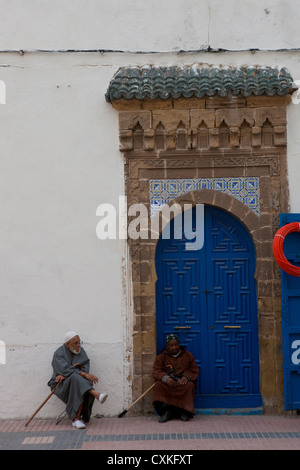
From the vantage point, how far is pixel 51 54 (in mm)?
7332

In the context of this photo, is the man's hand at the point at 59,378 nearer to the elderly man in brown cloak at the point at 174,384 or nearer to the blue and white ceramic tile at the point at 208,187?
the elderly man in brown cloak at the point at 174,384

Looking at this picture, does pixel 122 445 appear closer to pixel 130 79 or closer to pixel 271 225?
pixel 271 225

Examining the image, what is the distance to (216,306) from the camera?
7328 mm

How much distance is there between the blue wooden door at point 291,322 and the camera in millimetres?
6934

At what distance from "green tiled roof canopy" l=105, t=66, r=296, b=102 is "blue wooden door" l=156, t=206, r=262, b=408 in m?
1.41

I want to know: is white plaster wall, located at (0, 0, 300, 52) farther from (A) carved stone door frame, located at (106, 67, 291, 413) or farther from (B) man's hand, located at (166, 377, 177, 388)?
(B) man's hand, located at (166, 377, 177, 388)

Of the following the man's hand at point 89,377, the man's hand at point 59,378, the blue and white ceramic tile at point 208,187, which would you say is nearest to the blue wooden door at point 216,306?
the blue and white ceramic tile at point 208,187

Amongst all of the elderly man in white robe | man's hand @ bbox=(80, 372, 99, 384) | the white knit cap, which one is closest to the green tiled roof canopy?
the white knit cap

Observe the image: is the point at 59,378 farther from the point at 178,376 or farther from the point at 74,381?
the point at 178,376

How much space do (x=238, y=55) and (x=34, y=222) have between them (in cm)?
318

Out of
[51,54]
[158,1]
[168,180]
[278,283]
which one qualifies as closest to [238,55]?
[158,1]

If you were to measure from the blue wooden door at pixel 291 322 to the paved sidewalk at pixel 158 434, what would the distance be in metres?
0.34
